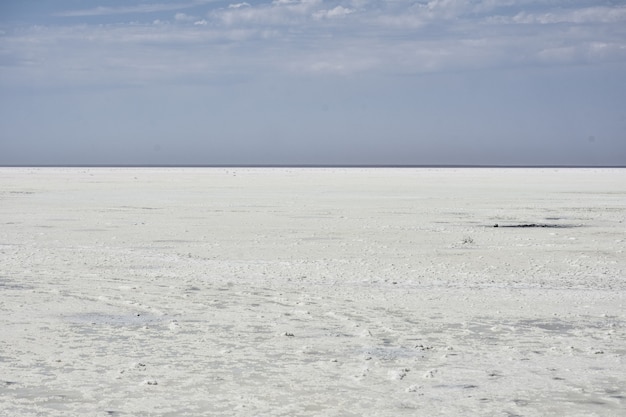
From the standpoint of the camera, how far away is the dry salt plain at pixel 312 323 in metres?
6.18

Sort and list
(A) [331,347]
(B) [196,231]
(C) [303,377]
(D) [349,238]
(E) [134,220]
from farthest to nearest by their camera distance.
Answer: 1. (E) [134,220]
2. (B) [196,231]
3. (D) [349,238]
4. (A) [331,347]
5. (C) [303,377]

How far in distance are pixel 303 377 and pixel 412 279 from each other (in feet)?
19.3

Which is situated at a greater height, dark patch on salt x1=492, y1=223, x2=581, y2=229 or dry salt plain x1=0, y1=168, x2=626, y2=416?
dry salt plain x1=0, y1=168, x2=626, y2=416

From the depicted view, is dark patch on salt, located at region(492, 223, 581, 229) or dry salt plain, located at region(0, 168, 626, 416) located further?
dark patch on salt, located at region(492, 223, 581, 229)

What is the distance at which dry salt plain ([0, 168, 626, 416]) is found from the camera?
6180 millimetres

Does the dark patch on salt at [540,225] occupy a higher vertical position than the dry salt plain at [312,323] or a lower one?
lower

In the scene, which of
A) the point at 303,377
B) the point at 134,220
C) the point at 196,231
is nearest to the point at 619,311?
the point at 303,377

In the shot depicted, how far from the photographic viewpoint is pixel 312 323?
898 centimetres

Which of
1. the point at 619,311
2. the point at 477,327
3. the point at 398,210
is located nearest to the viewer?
the point at 477,327

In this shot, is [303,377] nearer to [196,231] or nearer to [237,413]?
[237,413]

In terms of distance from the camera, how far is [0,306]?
992 cm

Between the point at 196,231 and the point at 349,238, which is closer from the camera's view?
the point at 349,238

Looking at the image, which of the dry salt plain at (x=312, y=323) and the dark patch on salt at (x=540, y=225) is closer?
the dry salt plain at (x=312, y=323)

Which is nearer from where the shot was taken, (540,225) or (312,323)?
(312,323)
